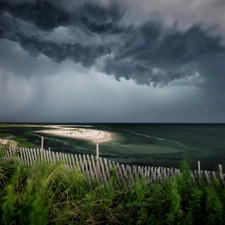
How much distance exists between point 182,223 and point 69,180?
229cm

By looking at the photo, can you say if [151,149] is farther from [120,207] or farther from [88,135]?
[120,207]

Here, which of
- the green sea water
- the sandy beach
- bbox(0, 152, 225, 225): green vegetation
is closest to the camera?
bbox(0, 152, 225, 225): green vegetation

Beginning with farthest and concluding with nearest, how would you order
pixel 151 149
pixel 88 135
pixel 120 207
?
pixel 88 135 → pixel 151 149 → pixel 120 207

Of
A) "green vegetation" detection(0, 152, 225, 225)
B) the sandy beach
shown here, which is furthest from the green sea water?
the sandy beach

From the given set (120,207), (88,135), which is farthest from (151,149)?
(120,207)

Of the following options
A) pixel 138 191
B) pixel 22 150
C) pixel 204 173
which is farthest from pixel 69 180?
pixel 22 150

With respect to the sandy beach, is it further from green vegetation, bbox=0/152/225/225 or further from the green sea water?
green vegetation, bbox=0/152/225/225

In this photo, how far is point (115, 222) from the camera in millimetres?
3211

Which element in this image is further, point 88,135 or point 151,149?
point 88,135

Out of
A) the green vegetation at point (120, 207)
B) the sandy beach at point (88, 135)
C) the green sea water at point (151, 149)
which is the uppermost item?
the green vegetation at point (120, 207)

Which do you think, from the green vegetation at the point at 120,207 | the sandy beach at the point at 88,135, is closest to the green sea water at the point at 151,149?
the green vegetation at the point at 120,207

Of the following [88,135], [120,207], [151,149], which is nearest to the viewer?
[120,207]

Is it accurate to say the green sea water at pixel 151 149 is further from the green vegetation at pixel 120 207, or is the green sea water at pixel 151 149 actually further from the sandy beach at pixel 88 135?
the sandy beach at pixel 88 135

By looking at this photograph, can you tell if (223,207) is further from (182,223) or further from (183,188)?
(183,188)
